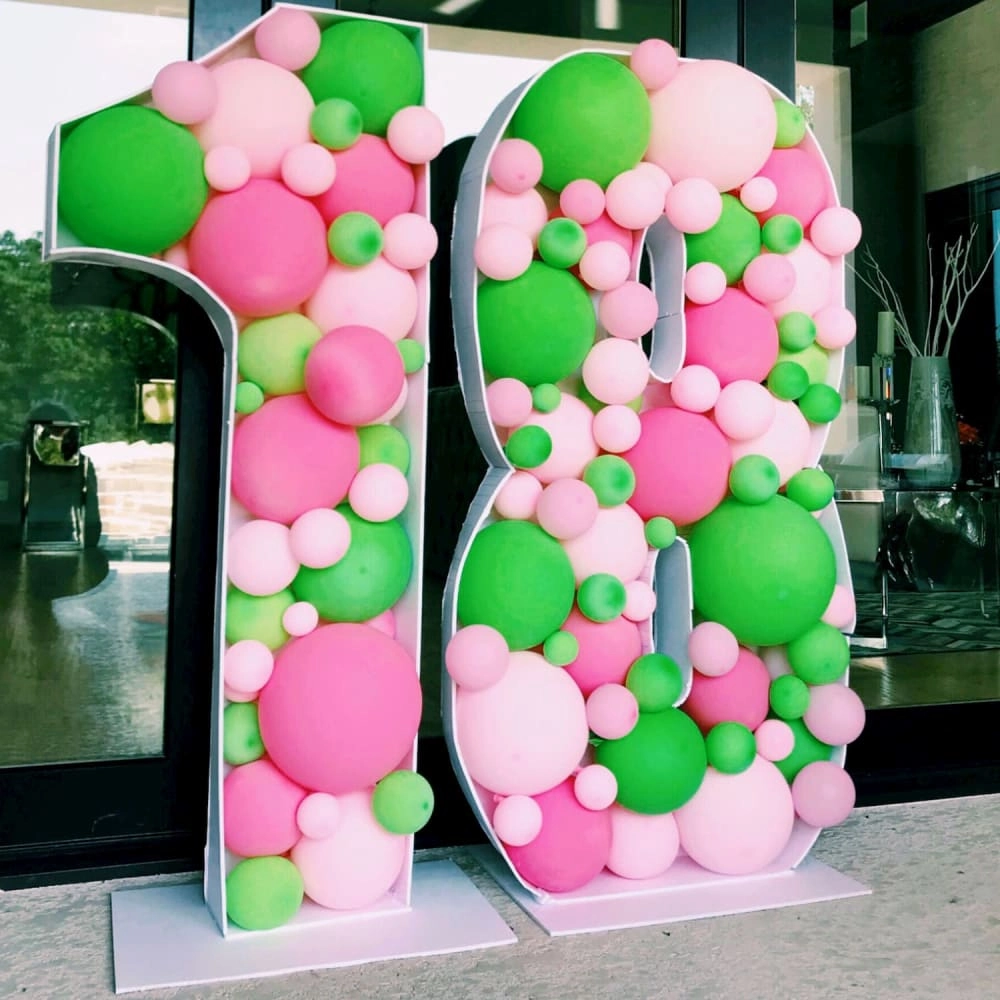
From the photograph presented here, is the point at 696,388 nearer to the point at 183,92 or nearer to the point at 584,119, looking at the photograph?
the point at 584,119

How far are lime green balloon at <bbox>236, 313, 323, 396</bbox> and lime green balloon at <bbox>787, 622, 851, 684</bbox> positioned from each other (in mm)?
893

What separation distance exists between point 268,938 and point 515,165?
1.13 metres

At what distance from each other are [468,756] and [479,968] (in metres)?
0.29

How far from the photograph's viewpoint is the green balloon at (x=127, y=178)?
4.72 feet

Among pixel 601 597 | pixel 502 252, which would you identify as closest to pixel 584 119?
pixel 502 252

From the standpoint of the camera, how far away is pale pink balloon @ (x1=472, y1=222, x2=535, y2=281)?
1.58 meters

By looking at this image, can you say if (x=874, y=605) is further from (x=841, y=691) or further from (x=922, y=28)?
(x=922, y=28)

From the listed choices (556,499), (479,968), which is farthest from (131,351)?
(479,968)

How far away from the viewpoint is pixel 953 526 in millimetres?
2553

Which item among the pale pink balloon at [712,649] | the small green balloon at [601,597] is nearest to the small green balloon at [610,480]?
the small green balloon at [601,597]

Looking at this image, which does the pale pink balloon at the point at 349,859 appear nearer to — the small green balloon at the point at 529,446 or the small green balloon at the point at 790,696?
the small green balloon at the point at 529,446

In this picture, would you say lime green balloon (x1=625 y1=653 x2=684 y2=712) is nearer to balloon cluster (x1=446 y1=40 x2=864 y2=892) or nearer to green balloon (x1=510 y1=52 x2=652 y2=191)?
balloon cluster (x1=446 y1=40 x2=864 y2=892)

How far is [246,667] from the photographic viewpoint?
1.52 metres

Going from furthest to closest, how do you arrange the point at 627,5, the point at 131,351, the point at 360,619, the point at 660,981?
1. the point at 627,5
2. the point at 131,351
3. the point at 360,619
4. the point at 660,981
